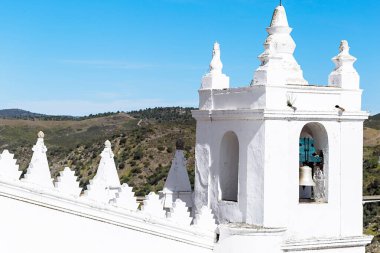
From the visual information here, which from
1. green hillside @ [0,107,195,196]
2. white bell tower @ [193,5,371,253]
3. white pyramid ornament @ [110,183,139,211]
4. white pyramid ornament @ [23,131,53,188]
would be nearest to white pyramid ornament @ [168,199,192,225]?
white bell tower @ [193,5,371,253]

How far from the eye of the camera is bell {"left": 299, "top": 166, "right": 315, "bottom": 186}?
14.1 metres

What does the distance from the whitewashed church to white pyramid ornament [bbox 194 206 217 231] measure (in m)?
0.02

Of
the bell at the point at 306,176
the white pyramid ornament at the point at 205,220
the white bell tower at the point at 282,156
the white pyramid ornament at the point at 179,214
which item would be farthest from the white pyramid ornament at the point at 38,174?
the bell at the point at 306,176

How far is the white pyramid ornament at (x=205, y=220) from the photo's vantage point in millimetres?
13469

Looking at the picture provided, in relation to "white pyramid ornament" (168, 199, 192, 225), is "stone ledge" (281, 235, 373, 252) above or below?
below

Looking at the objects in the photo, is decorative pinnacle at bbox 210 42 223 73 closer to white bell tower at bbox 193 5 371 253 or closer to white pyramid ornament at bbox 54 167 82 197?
white bell tower at bbox 193 5 371 253

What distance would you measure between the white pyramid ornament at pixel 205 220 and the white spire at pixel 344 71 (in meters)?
3.75

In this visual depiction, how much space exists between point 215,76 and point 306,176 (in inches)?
115

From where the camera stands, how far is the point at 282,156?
13055 mm

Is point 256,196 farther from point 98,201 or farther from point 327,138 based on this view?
point 98,201

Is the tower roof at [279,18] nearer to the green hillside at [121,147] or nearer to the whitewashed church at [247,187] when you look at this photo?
the whitewashed church at [247,187]

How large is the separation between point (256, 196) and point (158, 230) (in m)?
1.98

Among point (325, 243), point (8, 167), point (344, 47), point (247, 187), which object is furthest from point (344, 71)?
point (8, 167)

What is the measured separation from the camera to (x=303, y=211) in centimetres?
1340
